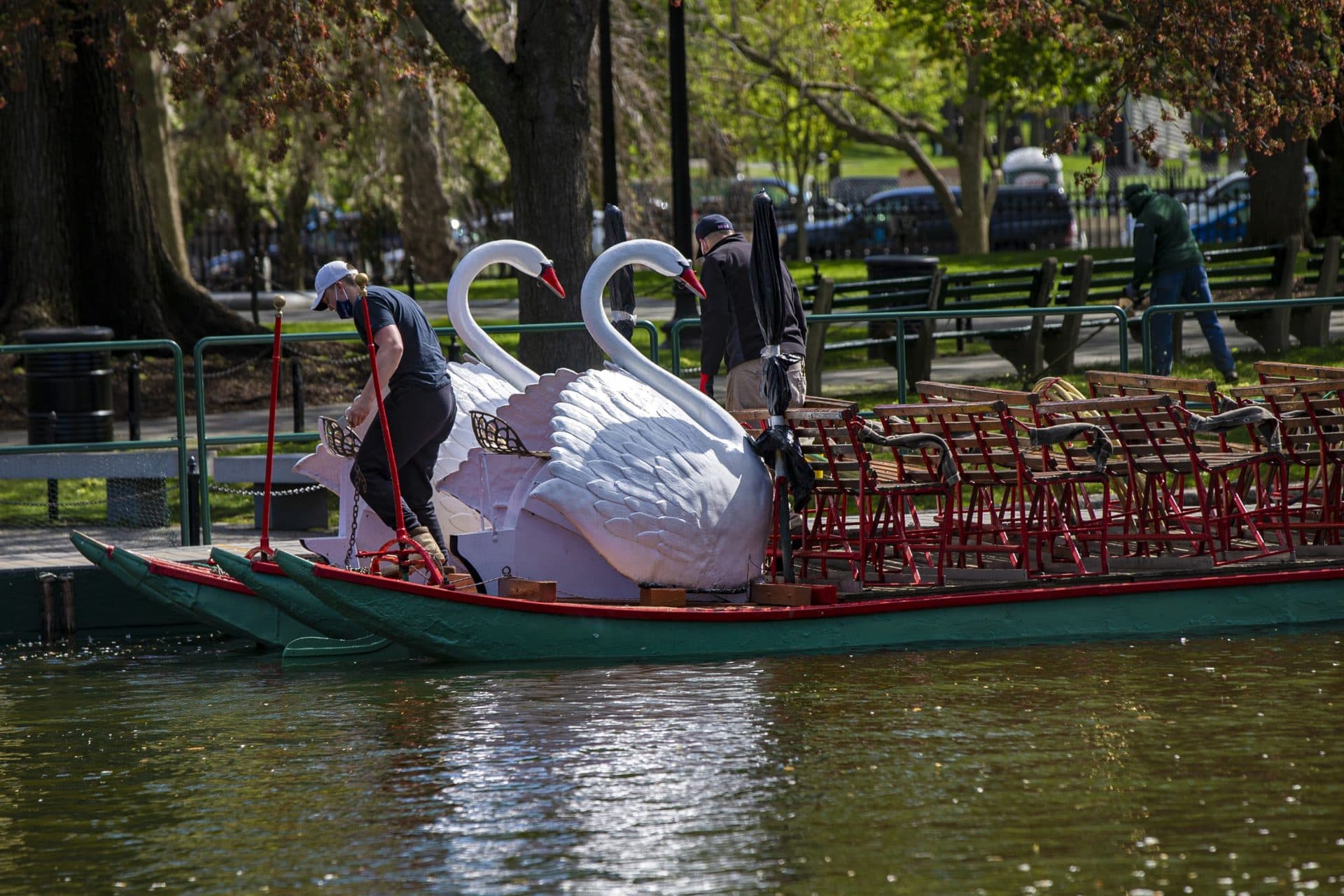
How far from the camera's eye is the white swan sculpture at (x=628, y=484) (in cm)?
963

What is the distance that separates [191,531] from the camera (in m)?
12.8

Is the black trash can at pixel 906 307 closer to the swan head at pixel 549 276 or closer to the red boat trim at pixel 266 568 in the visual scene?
the swan head at pixel 549 276

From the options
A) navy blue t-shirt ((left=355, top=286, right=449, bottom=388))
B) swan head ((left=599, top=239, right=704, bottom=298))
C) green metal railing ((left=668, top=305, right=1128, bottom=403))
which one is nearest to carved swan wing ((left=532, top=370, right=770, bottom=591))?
swan head ((left=599, top=239, right=704, bottom=298))

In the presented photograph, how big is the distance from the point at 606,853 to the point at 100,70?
16.4 meters

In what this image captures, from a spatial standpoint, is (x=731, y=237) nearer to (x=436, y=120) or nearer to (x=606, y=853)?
(x=606, y=853)

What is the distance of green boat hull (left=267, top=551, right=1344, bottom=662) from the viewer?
31.4 feet

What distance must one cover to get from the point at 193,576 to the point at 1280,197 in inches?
685

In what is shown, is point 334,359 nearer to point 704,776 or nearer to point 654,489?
point 654,489

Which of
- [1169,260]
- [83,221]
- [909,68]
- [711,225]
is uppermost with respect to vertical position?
[909,68]

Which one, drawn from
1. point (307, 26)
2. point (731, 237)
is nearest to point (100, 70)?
point (307, 26)

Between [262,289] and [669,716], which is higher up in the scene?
[262,289]

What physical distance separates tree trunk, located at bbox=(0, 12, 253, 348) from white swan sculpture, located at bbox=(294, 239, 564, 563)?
978cm

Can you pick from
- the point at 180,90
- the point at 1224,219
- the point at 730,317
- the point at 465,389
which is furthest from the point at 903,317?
the point at 1224,219

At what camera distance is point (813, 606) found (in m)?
9.80
